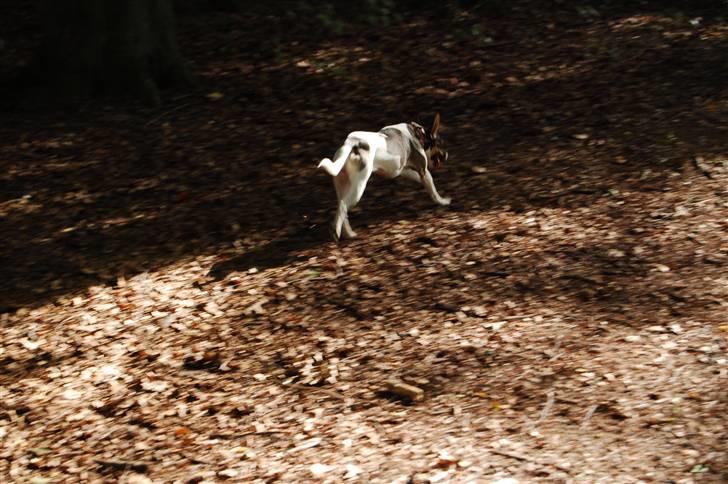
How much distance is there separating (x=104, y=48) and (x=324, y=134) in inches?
92.8

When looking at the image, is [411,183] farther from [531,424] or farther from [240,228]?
[531,424]

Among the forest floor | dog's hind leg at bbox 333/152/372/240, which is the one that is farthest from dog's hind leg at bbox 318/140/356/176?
the forest floor

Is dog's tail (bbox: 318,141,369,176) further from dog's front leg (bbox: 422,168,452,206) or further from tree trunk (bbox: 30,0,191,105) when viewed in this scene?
tree trunk (bbox: 30,0,191,105)

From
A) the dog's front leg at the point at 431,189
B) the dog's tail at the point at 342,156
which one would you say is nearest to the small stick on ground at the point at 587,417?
the dog's tail at the point at 342,156

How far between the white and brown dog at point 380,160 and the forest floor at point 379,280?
0.32 meters

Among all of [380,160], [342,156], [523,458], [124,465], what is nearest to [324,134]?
[380,160]

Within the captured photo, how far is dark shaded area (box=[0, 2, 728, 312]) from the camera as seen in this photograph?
252 inches

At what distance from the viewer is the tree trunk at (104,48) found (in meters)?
8.16

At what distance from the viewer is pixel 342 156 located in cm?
554

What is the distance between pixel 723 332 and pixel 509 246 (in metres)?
1.58

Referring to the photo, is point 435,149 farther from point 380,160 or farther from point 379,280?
point 379,280

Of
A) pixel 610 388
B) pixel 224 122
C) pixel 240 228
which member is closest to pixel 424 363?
pixel 610 388

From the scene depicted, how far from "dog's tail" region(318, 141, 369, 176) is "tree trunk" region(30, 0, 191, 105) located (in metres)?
3.43

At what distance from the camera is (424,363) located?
481cm
